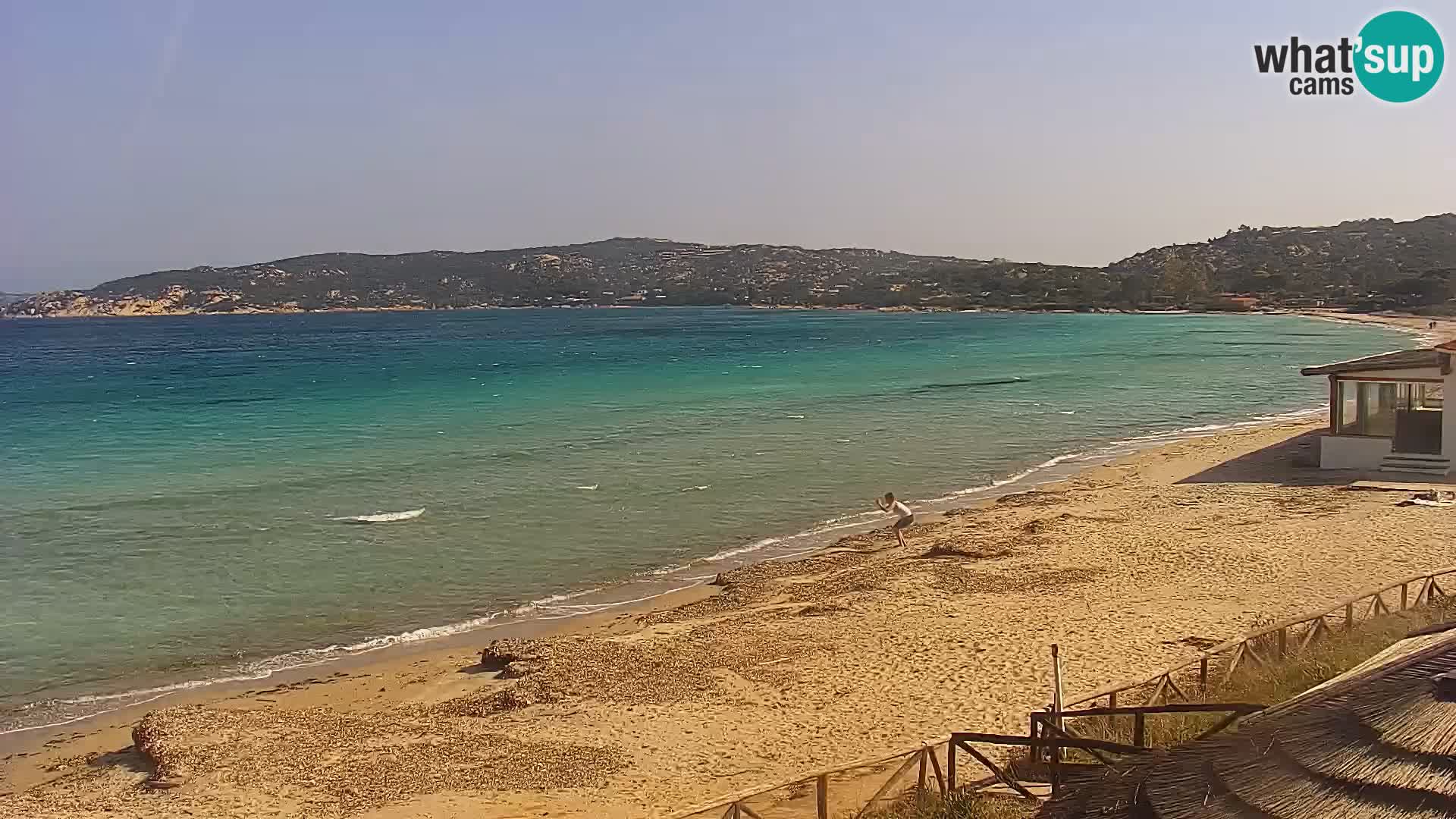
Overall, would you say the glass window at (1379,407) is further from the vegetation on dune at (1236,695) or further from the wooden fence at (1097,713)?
the vegetation on dune at (1236,695)

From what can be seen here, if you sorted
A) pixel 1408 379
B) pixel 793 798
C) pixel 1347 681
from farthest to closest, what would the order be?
pixel 1408 379 → pixel 793 798 → pixel 1347 681

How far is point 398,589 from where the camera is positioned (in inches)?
729

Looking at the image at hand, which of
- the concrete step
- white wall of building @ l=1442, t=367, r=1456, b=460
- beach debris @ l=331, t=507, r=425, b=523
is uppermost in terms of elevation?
white wall of building @ l=1442, t=367, r=1456, b=460

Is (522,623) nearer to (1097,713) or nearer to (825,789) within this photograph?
(825,789)

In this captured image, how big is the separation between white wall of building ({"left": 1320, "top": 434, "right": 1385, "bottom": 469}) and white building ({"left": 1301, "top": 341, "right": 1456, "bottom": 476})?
0.02 metres

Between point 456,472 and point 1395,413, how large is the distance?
21658 mm

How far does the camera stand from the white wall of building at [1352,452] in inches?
922

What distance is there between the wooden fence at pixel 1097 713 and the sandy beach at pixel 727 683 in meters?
0.60

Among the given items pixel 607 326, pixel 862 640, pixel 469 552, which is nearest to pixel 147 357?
pixel 607 326

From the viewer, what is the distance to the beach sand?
1055 cm

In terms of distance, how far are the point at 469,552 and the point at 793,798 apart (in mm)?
13024

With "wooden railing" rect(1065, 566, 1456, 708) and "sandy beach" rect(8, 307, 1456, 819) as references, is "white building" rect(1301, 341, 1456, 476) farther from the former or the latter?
"wooden railing" rect(1065, 566, 1456, 708)

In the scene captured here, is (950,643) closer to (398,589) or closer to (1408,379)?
(398,589)

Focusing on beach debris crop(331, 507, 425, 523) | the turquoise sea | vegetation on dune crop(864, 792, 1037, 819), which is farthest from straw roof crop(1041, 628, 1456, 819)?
beach debris crop(331, 507, 425, 523)
